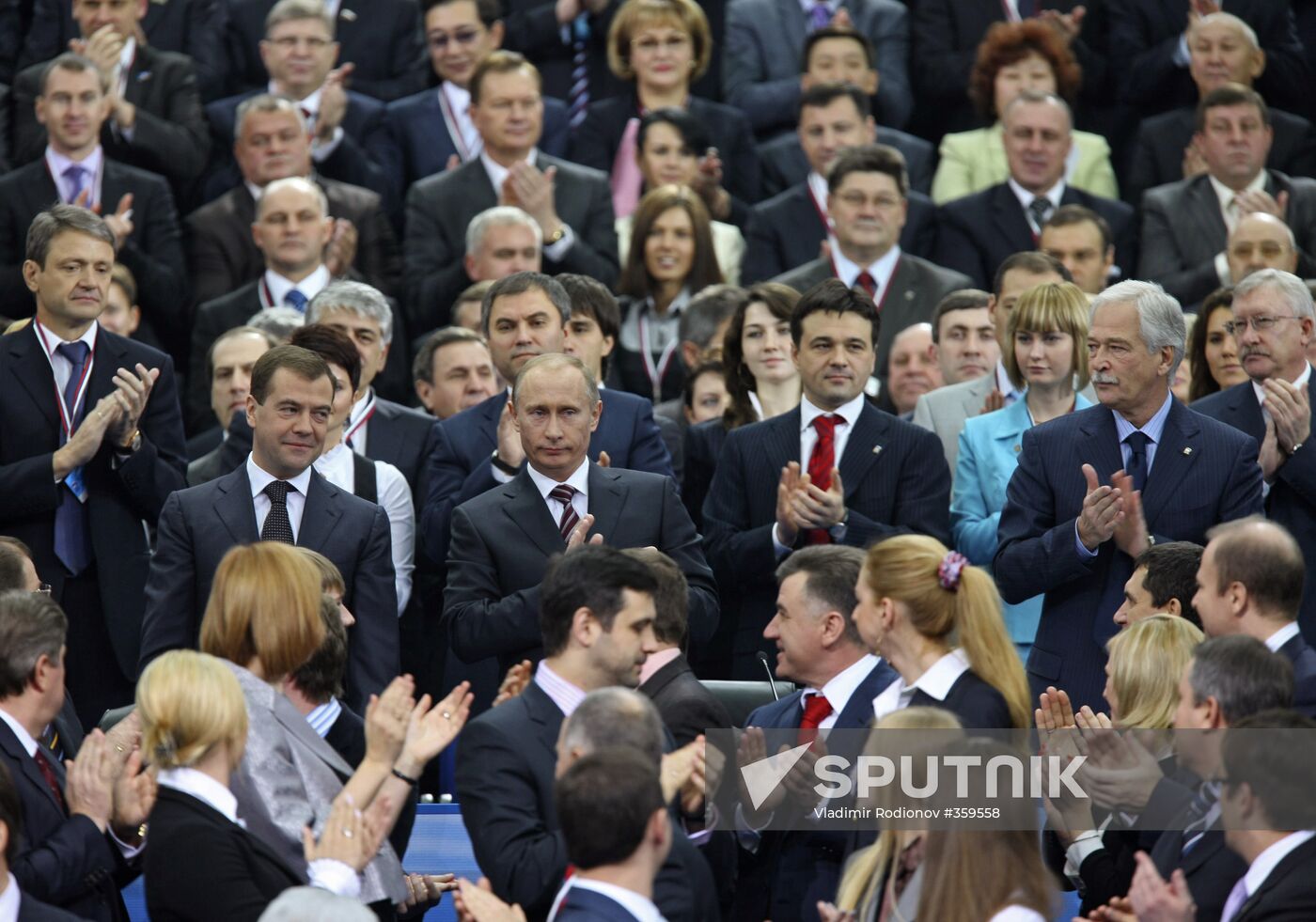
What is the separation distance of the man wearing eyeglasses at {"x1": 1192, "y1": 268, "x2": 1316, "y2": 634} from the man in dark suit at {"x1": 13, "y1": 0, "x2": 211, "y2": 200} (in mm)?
5887

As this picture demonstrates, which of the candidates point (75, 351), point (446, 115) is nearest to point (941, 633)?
point (75, 351)

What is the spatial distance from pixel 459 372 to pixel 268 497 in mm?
1880

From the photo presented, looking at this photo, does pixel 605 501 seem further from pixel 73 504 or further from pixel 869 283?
pixel 869 283

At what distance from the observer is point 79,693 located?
24.8 feet

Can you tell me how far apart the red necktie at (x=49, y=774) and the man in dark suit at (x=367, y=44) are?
7.16 m

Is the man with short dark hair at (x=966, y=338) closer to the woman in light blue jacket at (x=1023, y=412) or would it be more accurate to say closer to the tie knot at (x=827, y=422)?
the woman in light blue jacket at (x=1023, y=412)

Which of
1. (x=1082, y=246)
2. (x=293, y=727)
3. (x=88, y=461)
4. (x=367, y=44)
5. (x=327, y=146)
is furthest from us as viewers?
(x=367, y=44)

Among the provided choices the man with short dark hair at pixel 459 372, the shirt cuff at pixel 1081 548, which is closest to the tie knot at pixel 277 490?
the man with short dark hair at pixel 459 372

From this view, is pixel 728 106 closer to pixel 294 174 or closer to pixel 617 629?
pixel 294 174

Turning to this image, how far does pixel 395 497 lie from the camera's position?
7598 millimetres

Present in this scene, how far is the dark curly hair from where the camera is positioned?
11211 mm

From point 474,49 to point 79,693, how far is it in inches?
203

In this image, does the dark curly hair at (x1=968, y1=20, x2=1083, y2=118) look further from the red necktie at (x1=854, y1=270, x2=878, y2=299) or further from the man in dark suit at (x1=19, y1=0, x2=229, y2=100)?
the man in dark suit at (x1=19, y1=0, x2=229, y2=100)

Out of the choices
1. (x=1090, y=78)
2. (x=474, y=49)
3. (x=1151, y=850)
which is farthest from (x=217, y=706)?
(x=1090, y=78)
